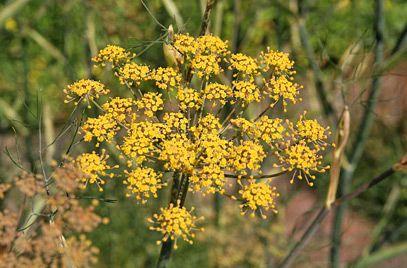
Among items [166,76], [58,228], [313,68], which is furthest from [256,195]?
A: [313,68]

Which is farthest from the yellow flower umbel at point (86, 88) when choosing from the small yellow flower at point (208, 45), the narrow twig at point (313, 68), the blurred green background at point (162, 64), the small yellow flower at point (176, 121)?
the narrow twig at point (313, 68)

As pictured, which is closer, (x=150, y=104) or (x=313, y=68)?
(x=150, y=104)

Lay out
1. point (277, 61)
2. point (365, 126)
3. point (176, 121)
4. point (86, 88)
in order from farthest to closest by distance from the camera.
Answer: point (365, 126), point (277, 61), point (86, 88), point (176, 121)

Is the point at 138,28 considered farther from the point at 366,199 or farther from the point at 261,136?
the point at 366,199

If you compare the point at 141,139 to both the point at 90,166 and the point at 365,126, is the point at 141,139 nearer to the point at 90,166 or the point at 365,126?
the point at 90,166

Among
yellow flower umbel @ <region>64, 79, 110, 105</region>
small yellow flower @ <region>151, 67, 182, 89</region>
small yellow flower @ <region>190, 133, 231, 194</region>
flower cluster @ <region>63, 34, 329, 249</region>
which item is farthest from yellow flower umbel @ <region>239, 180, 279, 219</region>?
yellow flower umbel @ <region>64, 79, 110, 105</region>

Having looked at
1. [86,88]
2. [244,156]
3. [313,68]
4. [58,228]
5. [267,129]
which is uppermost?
[313,68]

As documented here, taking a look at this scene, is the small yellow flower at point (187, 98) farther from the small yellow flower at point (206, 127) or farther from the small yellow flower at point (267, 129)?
the small yellow flower at point (267, 129)

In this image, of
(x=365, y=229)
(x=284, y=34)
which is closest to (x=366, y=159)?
(x=365, y=229)

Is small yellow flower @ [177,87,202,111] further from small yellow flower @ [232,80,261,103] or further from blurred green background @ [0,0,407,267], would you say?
blurred green background @ [0,0,407,267]

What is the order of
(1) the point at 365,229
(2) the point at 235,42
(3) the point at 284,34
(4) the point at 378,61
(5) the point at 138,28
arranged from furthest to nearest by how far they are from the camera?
(1) the point at 365,229 < (3) the point at 284,34 < (5) the point at 138,28 < (2) the point at 235,42 < (4) the point at 378,61

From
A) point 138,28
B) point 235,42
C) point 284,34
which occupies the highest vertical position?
point 284,34
